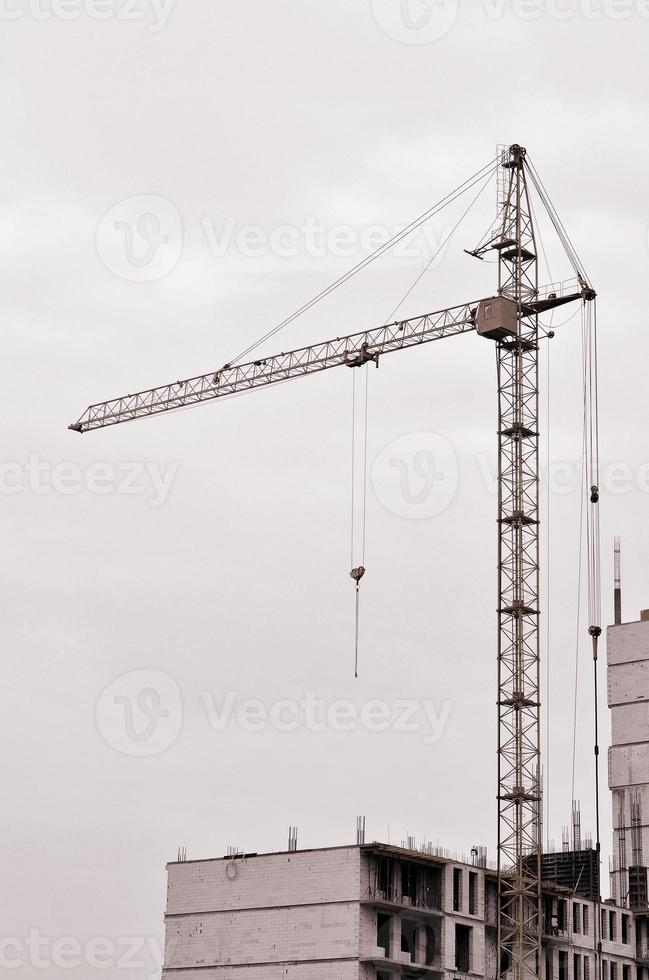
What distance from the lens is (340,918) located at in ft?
300

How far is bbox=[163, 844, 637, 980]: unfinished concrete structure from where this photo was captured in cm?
9169

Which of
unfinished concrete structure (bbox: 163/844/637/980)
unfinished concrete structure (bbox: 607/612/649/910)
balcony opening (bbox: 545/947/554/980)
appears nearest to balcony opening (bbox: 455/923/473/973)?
unfinished concrete structure (bbox: 163/844/637/980)

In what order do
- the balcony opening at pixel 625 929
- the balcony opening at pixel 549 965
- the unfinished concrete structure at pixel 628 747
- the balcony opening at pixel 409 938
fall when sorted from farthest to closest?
the unfinished concrete structure at pixel 628 747 → the balcony opening at pixel 625 929 → the balcony opening at pixel 549 965 → the balcony opening at pixel 409 938

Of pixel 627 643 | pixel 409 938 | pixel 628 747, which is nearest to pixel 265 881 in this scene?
pixel 409 938

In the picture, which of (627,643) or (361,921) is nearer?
(361,921)

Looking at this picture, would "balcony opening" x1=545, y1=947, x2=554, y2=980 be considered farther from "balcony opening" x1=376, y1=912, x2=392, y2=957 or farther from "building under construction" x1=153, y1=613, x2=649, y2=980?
"balcony opening" x1=376, y1=912, x2=392, y2=957

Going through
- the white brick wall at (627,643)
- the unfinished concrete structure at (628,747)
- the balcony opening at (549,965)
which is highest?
the white brick wall at (627,643)

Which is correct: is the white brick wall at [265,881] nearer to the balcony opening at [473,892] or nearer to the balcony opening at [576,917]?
the balcony opening at [473,892]

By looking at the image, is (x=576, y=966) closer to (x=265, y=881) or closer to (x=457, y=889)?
(x=457, y=889)

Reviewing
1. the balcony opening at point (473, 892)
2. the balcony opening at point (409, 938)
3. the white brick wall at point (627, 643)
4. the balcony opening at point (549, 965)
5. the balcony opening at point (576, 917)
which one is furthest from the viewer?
the white brick wall at point (627, 643)

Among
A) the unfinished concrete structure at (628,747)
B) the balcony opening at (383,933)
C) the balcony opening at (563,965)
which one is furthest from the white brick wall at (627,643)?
the balcony opening at (383,933)

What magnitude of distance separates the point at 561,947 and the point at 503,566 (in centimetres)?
2560

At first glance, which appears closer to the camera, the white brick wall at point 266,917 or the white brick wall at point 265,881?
the white brick wall at point 266,917

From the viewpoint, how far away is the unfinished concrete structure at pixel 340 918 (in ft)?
301
